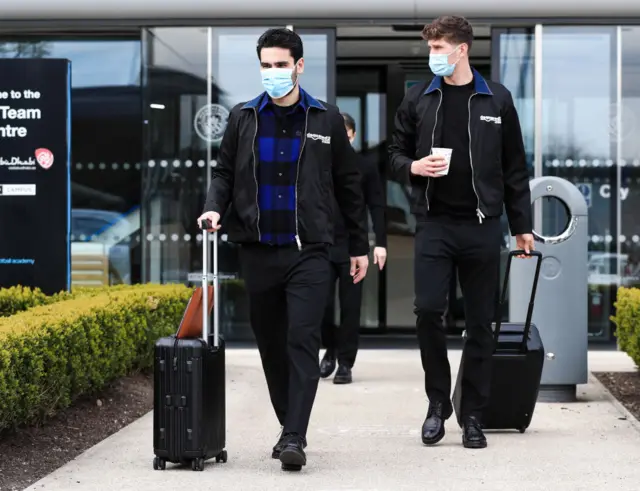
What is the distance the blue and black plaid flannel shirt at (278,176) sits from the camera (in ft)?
19.8

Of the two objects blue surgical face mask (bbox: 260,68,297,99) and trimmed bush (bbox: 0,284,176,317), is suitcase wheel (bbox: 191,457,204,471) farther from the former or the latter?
trimmed bush (bbox: 0,284,176,317)

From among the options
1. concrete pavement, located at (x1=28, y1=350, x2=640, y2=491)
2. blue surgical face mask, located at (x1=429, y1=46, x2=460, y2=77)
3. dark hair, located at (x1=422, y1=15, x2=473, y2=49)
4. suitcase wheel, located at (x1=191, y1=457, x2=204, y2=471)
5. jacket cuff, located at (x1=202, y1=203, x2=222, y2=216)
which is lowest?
concrete pavement, located at (x1=28, y1=350, x2=640, y2=491)

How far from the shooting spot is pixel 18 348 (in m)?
6.07

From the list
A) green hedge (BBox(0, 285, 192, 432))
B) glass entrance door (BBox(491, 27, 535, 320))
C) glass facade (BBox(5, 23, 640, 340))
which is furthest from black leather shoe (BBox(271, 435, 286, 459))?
glass entrance door (BBox(491, 27, 535, 320))

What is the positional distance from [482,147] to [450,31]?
588mm

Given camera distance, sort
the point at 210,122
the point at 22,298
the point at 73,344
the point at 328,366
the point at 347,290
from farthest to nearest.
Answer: the point at 210,122 < the point at 328,366 < the point at 347,290 < the point at 22,298 < the point at 73,344

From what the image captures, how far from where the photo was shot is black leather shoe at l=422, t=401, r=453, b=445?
6.57 meters

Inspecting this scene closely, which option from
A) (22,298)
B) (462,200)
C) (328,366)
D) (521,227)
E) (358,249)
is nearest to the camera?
(358,249)

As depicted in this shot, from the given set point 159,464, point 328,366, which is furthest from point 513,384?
point 328,366

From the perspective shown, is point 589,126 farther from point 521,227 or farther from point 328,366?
point 521,227

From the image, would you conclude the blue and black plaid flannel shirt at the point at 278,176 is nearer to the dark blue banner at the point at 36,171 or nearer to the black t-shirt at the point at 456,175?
the black t-shirt at the point at 456,175

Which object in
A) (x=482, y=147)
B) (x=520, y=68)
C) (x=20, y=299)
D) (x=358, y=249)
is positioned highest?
(x=520, y=68)

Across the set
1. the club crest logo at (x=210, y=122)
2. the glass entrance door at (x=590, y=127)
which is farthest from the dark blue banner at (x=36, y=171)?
the glass entrance door at (x=590, y=127)

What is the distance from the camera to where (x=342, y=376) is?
9391mm
